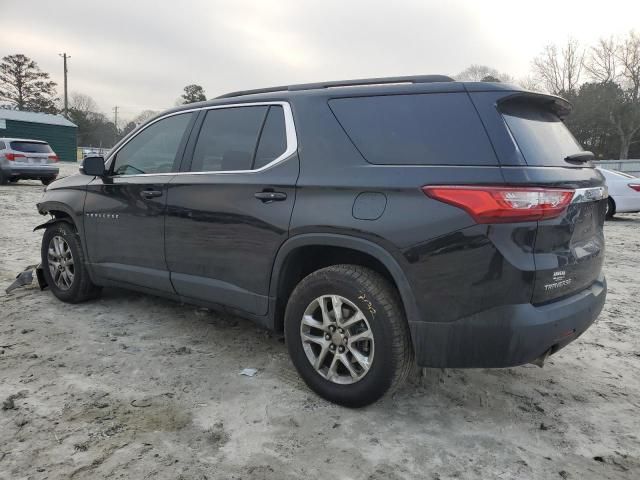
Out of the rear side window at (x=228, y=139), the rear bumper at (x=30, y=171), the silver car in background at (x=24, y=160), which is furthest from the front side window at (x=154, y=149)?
the rear bumper at (x=30, y=171)

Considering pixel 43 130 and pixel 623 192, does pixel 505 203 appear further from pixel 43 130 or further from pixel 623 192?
pixel 43 130

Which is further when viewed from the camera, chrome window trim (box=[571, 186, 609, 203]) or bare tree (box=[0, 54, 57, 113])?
bare tree (box=[0, 54, 57, 113])

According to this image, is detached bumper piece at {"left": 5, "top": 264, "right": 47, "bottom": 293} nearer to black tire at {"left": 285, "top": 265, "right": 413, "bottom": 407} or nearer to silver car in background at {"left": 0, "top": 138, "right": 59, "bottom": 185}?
black tire at {"left": 285, "top": 265, "right": 413, "bottom": 407}

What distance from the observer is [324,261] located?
10.1 ft

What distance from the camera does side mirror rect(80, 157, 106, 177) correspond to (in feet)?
13.4

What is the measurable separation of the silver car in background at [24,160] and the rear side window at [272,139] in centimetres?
1542

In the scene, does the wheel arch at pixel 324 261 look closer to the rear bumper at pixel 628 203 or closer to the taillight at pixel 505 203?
the taillight at pixel 505 203

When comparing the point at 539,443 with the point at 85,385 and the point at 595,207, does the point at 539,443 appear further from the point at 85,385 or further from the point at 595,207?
the point at 85,385

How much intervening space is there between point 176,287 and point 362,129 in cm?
182

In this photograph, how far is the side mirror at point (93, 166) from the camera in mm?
4078

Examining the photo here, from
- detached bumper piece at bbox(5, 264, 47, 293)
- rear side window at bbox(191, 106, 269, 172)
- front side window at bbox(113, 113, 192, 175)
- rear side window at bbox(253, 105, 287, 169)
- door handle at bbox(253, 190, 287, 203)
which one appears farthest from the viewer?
detached bumper piece at bbox(5, 264, 47, 293)

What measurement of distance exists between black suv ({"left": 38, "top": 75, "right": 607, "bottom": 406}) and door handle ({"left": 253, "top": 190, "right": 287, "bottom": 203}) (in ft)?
0.03

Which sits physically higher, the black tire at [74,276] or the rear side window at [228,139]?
the rear side window at [228,139]

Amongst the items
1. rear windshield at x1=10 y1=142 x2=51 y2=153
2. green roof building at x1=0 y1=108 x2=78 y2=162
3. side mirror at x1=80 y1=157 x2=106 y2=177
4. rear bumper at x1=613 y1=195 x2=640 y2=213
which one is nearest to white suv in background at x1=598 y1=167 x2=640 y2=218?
rear bumper at x1=613 y1=195 x2=640 y2=213
